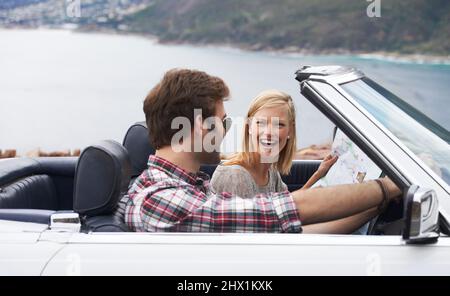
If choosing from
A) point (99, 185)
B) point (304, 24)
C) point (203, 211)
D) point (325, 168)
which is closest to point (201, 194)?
point (203, 211)

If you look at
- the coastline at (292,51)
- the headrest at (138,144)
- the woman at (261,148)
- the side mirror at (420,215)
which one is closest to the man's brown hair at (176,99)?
the woman at (261,148)

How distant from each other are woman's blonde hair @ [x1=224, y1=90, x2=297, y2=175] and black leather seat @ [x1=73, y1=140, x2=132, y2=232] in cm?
51

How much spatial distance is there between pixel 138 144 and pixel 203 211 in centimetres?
117

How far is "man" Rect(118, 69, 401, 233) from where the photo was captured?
2160 millimetres

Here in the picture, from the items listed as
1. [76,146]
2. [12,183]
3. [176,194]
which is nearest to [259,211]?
[176,194]

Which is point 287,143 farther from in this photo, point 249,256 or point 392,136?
point 249,256

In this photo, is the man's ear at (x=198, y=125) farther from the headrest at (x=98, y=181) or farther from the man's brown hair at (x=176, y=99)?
the headrest at (x=98, y=181)

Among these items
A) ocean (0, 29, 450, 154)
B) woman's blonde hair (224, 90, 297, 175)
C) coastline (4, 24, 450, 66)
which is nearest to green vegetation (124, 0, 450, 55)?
coastline (4, 24, 450, 66)

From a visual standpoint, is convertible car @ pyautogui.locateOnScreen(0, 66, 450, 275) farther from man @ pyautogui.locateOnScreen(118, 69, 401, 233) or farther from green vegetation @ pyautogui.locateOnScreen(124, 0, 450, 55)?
green vegetation @ pyautogui.locateOnScreen(124, 0, 450, 55)

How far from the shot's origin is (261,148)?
2.66 meters

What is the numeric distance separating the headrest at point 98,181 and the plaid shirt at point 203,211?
0.09m
